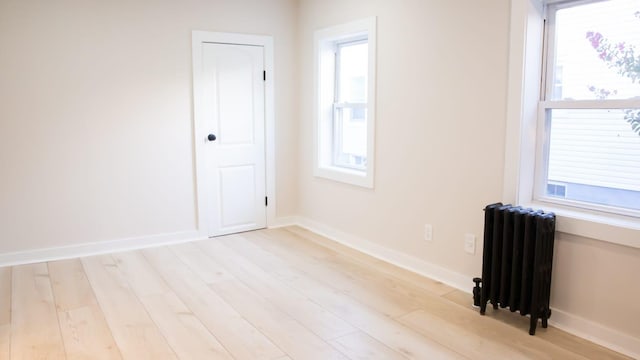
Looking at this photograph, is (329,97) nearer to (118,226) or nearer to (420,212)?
(420,212)

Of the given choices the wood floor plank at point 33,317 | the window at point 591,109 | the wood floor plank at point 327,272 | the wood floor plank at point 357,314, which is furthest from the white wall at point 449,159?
the wood floor plank at point 33,317

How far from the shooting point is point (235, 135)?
4.99 meters

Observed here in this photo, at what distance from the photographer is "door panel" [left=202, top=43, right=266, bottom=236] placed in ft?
15.8

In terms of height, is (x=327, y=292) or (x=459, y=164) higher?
(x=459, y=164)

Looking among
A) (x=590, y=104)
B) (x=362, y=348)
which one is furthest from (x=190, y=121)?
(x=590, y=104)

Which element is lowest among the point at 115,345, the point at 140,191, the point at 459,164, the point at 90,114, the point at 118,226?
the point at 115,345

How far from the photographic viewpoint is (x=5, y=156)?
4012mm

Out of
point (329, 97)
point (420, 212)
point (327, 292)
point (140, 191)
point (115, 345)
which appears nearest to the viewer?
point (115, 345)

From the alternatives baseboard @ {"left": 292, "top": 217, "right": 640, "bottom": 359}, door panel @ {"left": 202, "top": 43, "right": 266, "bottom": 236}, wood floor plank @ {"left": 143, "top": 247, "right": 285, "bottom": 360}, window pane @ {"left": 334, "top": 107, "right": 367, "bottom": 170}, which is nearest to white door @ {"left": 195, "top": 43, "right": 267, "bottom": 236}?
door panel @ {"left": 202, "top": 43, "right": 266, "bottom": 236}

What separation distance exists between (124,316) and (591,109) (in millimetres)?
3014

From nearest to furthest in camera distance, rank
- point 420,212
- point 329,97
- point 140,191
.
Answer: point 420,212, point 140,191, point 329,97

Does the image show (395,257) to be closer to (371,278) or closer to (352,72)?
(371,278)

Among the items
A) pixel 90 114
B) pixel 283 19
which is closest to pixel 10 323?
pixel 90 114

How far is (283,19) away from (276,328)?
132 inches
